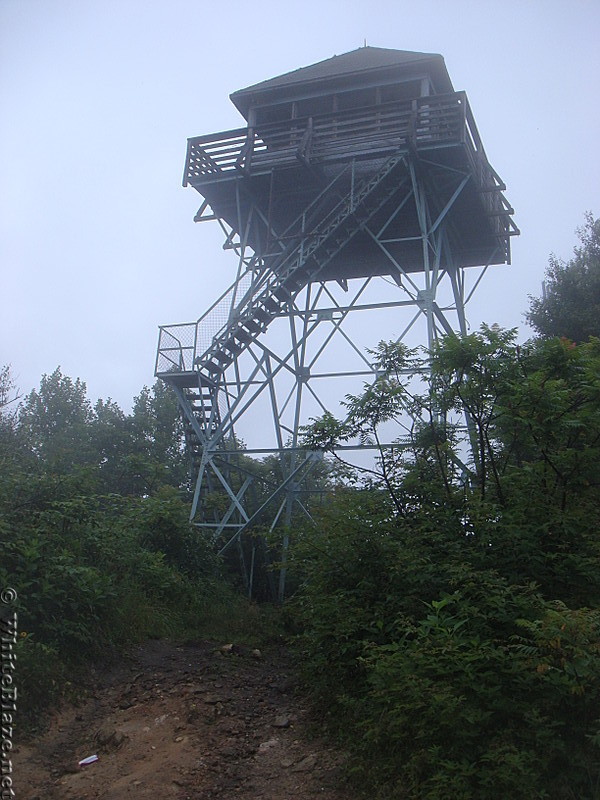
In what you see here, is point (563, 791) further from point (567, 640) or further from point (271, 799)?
point (271, 799)

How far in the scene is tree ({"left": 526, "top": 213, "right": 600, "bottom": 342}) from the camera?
690 inches

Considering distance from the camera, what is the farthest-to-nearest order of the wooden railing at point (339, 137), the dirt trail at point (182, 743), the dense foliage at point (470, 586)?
1. the wooden railing at point (339, 137)
2. the dirt trail at point (182, 743)
3. the dense foliage at point (470, 586)

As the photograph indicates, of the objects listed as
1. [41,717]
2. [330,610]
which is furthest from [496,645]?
[41,717]

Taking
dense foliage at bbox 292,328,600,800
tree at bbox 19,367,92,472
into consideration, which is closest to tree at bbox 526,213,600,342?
dense foliage at bbox 292,328,600,800

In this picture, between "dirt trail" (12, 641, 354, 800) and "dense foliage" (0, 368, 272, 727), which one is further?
"dense foliage" (0, 368, 272, 727)

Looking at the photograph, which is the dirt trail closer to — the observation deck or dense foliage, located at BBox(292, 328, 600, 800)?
dense foliage, located at BBox(292, 328, 600, 800)

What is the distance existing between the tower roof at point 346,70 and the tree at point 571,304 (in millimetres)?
5692

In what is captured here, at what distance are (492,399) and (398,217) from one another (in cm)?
1207

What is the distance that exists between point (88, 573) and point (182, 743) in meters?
2.90

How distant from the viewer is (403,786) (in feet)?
21.3

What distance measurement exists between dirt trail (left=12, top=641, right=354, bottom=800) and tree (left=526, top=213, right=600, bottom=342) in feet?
35.9

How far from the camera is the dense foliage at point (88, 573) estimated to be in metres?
9.59

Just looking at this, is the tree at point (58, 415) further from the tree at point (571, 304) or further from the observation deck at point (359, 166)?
the tree at point (571, 304)

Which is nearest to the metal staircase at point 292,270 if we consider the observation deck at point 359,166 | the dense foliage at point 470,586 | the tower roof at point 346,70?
the observation deck at point 359,166
